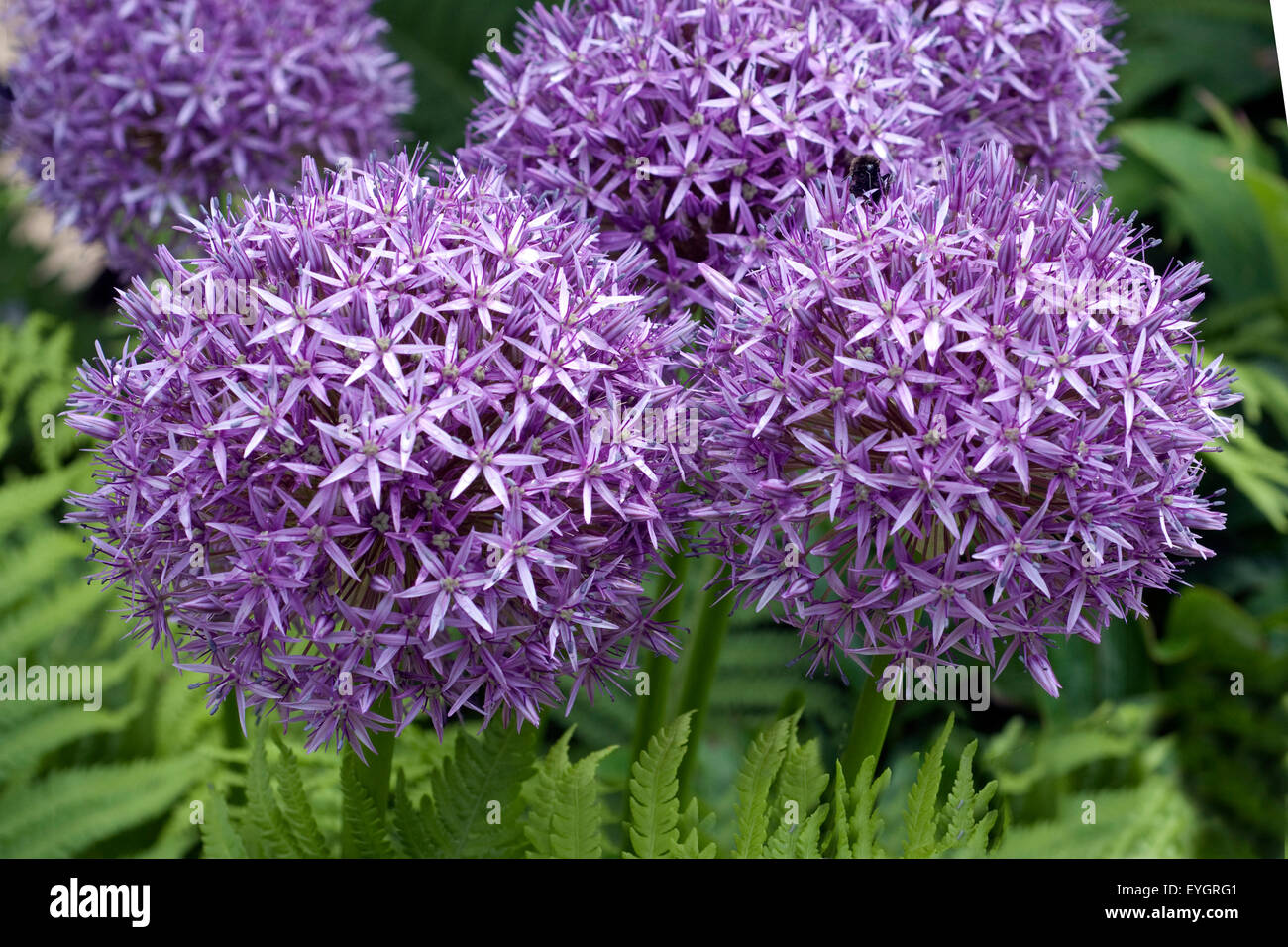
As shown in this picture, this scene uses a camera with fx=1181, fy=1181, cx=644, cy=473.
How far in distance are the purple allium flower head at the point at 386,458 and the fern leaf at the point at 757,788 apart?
1.01 ft

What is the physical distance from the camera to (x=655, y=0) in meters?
2.15

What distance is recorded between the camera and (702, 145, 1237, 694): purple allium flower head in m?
1.60

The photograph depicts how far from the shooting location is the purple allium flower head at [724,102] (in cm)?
202

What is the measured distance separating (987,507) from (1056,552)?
16 cm

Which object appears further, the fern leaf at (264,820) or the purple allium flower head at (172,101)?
the purple allium flower head at (172,101)

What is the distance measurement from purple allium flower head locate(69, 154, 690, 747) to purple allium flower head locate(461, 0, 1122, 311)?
0.31 meters

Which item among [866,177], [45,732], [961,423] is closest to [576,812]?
[961,423]

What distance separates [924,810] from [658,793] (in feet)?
1.52

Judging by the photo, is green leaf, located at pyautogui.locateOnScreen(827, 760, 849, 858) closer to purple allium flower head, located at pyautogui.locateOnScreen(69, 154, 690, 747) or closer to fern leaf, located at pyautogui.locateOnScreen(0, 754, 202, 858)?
purple allium flower head, located at pyautogui.locateOnScreen(69, 154, 690, 747)
